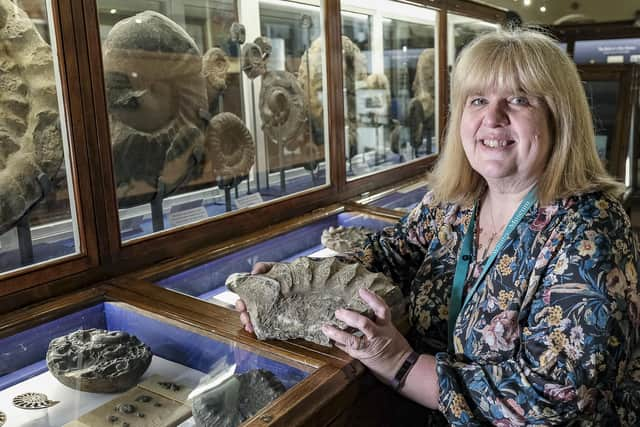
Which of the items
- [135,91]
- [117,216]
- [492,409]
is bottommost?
[492,409]

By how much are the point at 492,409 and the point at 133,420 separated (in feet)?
2.02

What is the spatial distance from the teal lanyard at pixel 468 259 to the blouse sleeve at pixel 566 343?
0.11m

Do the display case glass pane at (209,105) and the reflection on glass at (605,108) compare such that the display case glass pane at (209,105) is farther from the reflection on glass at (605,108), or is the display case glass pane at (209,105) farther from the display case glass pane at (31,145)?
the reflection on glass at (605,108)

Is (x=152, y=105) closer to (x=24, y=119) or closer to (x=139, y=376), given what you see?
(x=24, y=119)

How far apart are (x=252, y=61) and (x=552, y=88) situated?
1.18 metres

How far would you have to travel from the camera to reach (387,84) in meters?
3.01

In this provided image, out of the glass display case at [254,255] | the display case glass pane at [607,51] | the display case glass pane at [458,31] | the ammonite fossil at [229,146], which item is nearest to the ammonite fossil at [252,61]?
the ammonite fossil at [229,146]

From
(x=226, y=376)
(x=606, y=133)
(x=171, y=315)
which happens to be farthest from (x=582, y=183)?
(x=606, y=133)

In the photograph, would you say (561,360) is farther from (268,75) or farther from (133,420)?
(268,75)

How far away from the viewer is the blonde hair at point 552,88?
115 centimetres

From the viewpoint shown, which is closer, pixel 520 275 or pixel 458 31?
pixel 520 275

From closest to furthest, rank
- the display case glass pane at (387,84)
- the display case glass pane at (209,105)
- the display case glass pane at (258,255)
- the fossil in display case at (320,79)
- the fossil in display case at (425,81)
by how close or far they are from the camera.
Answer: the display case glass pane at (258,255)
the display case glass pane at (209,105)
the fossil in display case at (320,79)
the display case glass pane at (387,84)
the fossil in display case at (425,81)

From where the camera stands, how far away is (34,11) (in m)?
1.36

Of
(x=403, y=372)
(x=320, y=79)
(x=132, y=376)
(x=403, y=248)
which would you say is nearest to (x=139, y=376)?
(x=132, y=376)
